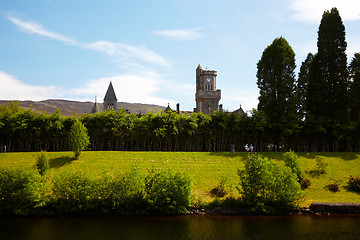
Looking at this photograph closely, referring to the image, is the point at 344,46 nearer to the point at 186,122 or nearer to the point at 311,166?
the point at 311,166

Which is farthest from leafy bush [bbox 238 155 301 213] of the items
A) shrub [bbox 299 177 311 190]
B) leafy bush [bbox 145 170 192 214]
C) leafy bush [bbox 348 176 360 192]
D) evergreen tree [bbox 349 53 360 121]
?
evergreen tree [bbox 349 53 360 121]

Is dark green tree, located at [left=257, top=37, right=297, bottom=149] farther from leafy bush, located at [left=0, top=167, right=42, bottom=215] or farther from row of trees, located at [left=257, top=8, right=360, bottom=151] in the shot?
leafy bush, located at [left=0, top=167, right=42, bottom=215]

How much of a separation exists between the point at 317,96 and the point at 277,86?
719 cm

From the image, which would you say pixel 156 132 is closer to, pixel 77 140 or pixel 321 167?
pixel 77 140

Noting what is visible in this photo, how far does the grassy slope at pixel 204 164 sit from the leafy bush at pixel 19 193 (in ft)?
24.4

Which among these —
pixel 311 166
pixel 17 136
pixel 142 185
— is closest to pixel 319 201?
pixel 311 166

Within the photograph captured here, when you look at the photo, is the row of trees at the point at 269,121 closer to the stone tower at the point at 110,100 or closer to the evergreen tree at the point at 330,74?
the evergreen tree at the point at 330,74

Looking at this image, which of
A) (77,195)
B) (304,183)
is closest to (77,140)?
(77,195)

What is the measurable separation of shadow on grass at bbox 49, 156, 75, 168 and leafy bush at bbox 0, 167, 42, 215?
922 centimetres

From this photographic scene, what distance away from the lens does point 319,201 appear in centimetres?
3278

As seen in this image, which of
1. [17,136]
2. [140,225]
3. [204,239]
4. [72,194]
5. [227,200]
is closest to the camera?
[204,239]

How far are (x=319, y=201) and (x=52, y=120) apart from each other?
142 ft

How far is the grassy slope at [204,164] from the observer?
3447 centimetres

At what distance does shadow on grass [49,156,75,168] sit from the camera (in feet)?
129
